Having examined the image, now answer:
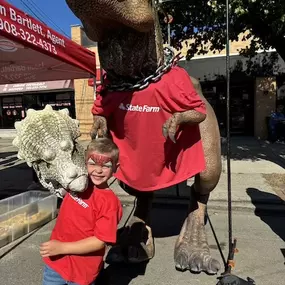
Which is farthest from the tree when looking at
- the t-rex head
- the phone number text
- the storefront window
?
the storefront window

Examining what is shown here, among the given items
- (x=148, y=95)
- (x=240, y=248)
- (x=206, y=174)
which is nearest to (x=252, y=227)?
(x=240, y=248)

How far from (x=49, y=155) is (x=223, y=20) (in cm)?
585

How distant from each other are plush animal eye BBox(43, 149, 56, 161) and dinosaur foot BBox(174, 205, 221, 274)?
1821 millimetres

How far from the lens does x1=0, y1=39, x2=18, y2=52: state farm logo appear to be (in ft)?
17.3

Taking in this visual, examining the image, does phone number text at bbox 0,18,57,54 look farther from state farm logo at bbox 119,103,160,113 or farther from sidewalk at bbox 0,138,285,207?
sidewalk at bbox 0,138,285,207

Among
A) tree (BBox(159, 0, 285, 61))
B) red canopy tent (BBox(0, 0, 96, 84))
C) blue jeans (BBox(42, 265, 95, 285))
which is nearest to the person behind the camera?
blue jeans (BBox(42, 265, 95, 285))

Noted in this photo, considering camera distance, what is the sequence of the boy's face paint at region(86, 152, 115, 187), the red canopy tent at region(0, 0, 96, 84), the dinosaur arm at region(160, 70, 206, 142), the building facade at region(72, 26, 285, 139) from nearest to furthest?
1. the boy's face paint at region(86, 152, 115, 187)
2. the dinosaur arm at region(160, 70, 206, 142)
3. the red canopy tent at region(0, 0, 96, 84)
4. the building facade at region(72, 26, 285, 139)

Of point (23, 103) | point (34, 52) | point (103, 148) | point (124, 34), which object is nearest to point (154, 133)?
point (124, 34)

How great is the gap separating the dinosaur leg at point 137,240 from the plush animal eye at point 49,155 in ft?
5.60

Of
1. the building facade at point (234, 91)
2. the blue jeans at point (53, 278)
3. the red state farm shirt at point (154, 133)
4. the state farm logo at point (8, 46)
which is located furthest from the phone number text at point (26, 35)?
the building facade at point (234, 91)

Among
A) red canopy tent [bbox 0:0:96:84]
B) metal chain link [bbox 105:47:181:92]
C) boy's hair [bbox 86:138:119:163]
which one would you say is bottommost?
boy's hair [bbox 86:138:119:163]

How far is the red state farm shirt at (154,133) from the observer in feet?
8.57

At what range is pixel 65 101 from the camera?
56.4 feet

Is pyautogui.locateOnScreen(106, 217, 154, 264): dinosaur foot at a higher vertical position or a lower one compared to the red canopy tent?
lower
